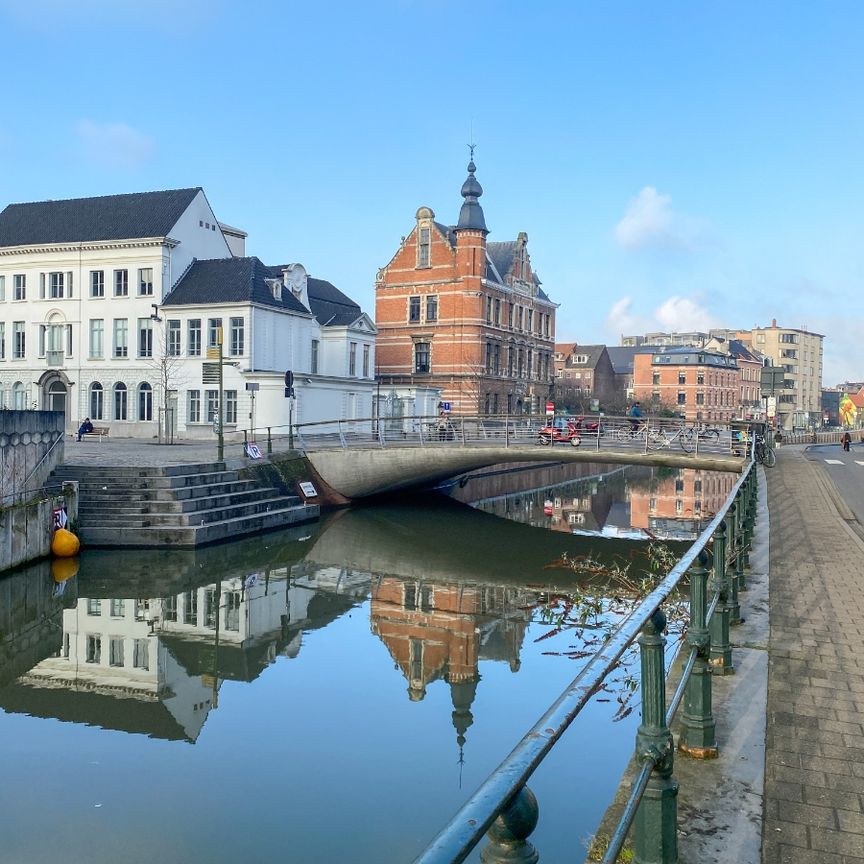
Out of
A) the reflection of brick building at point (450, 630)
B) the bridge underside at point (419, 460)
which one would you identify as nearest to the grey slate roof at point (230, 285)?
the bridge underside at point (419, 460)

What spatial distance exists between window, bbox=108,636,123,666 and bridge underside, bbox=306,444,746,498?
1594 cm

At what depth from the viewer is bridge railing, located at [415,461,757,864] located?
1.79m

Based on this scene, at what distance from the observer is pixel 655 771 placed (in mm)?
3061

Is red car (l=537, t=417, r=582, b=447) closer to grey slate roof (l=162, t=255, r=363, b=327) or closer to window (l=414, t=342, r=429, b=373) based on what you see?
grey slate roof (l=162, t=255, r=363, b=327)

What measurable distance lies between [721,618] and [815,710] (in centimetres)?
88

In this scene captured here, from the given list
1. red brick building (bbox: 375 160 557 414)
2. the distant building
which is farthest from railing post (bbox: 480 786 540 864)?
the distant building

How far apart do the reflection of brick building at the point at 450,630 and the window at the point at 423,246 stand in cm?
3732

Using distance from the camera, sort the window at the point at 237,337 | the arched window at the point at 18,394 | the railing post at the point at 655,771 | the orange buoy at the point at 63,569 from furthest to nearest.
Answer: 1. the arched window at the point at 18,394
2. the window at the point at 237,337
3. the orange buoy at the point at 63,569
4. the railing post at the point at 655,771

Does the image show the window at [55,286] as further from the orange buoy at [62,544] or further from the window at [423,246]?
the orange buoy at [62,544]

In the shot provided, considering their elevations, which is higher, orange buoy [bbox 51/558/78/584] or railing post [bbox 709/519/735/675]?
railing post [bbox 709/519/735/675]

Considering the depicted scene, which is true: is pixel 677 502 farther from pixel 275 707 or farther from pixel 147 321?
pixel 275 707

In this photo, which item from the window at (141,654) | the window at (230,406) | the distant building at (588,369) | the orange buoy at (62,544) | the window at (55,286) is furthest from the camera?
the distant building at (588,369)

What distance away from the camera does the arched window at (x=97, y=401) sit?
134 feet

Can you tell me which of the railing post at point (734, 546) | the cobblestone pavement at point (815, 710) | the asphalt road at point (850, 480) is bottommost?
the cobblestone pavement at point (815, 710)
